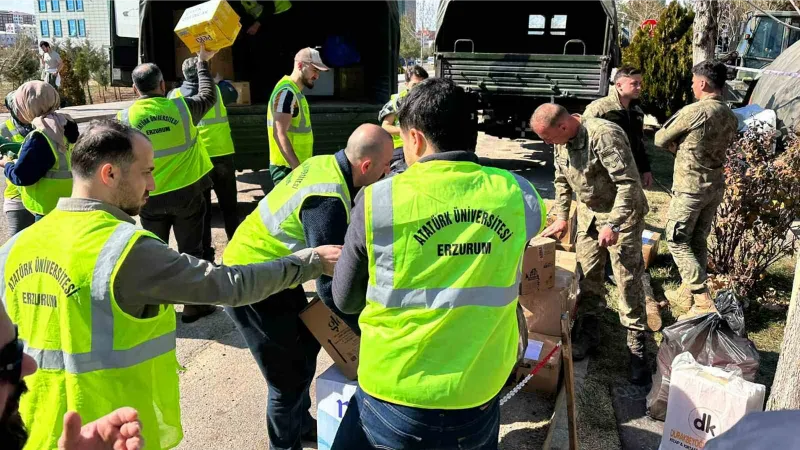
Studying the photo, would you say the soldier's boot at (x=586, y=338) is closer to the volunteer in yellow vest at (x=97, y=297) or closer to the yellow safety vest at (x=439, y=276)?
the yellow safety vest at (x=439, y=276)

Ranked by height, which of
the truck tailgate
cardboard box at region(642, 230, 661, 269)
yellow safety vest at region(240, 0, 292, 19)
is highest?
yellow safety vest at region(240, 0, 292, 19)

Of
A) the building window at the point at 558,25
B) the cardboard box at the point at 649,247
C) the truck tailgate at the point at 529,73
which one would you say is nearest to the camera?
the cardboard box at the point at 649,247

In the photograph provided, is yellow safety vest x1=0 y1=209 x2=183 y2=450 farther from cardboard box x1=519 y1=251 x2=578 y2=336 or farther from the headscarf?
cardboard box x1=519 y1=251 x2=578 y2=336

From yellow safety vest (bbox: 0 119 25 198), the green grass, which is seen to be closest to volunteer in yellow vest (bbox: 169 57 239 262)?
yellow safety vest (bbox: 0 119 25 198)

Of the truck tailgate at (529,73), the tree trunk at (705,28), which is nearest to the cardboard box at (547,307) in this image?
the truck tailgate at (529,73)

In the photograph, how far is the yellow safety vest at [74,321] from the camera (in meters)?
1.67

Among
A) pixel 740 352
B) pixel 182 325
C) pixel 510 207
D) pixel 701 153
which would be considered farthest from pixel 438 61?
pixel 510 207

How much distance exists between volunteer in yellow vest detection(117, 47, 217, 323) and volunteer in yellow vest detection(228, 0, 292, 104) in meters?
5.07

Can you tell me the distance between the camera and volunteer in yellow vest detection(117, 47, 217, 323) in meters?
4.24

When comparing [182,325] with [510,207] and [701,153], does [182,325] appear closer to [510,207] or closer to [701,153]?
[510,207]

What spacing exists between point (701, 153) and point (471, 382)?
349cm

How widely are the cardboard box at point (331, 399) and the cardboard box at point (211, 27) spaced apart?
319 cm

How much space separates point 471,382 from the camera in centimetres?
172

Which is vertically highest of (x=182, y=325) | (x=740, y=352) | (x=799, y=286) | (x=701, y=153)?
Answer: (x=701, y=153)
